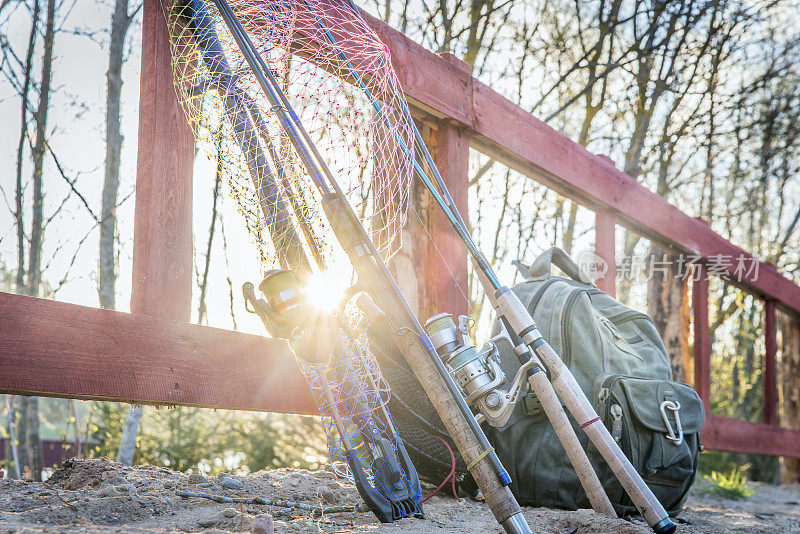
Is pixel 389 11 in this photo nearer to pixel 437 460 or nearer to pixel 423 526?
pixel 437 460

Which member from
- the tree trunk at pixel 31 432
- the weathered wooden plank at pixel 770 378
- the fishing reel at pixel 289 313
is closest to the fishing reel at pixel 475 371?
the fishing reel at pixel 289 313

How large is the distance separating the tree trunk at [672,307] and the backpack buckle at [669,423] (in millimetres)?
2887

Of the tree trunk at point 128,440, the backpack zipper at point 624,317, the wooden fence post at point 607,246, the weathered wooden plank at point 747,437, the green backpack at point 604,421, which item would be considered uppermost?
the wooden fence post at point 607,246

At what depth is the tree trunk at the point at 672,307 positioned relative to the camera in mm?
4957

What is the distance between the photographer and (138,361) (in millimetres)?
1819

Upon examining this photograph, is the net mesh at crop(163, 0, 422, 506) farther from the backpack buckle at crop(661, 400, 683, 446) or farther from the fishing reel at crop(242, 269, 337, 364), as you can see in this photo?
the backpack buckle at crop(661, 400, 683, 446)

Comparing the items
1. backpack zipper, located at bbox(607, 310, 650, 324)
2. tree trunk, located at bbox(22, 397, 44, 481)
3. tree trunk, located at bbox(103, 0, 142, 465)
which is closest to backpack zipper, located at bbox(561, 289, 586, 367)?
backpack zipper, located at bbox(607, 310, 650, 324)

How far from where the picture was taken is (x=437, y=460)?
2.22 meters

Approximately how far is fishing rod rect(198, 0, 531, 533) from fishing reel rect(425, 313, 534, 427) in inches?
12.5

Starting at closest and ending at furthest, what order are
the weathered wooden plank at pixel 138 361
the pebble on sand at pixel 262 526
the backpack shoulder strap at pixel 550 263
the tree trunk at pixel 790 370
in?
the pebble on sand at pixel 262 526 → the weathered wooden plank at pixel 138 361 → the backpack shoulder strap at pixel 550 263 → the tree trunk at pixel 790 370

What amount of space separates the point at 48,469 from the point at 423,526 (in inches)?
97.6

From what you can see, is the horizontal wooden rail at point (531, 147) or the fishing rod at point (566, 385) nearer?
the fishing rod at point (566, 385)

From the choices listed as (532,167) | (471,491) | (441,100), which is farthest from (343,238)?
(532,167)

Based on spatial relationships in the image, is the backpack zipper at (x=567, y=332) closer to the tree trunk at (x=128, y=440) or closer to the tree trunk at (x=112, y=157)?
the tree trunk at (x=112, y=157)
